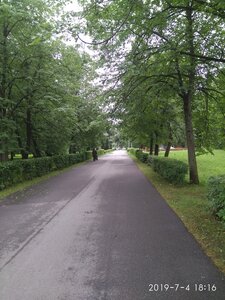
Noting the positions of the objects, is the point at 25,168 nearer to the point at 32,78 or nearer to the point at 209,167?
the point at 32,78

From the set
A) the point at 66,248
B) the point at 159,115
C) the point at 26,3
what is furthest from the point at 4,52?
the point at 66,248

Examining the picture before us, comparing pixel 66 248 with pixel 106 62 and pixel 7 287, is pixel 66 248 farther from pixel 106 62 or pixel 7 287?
pixel 106 62

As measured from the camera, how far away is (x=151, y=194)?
10133 millimetres

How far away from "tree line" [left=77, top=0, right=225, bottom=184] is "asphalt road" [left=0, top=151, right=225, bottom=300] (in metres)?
4.17

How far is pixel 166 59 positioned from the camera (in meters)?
8.76

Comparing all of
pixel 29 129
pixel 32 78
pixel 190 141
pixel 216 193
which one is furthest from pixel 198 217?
pixel 29 129

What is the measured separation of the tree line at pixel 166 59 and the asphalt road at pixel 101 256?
164 inches

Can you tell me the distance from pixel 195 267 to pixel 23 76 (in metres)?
14.0

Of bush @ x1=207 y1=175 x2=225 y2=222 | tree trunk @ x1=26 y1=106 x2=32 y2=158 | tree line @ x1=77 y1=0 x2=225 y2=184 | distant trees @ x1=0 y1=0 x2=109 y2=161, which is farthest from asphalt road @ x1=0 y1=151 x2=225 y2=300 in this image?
tree trunk @ x1=26 y1=106 x2=32 y2=158

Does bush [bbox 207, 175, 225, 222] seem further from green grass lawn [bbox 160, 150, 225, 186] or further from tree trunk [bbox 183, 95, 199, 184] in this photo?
green grass lawn [bbox 160, 150, 225, 186]

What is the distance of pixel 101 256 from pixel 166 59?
21.7 ft

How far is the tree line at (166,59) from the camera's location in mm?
6754

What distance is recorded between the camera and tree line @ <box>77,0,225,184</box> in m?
6.75

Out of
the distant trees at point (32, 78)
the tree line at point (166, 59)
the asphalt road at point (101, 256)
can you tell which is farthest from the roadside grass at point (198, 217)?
the distant trees at point (32, 78)
